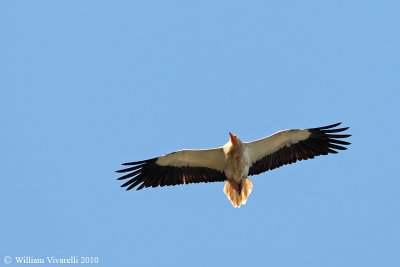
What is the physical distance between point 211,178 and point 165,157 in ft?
3.39

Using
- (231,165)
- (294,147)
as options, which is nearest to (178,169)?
(231,165)

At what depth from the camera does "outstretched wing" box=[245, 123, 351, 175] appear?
14586 mm

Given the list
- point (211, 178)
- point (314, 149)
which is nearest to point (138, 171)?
point (211, 178)

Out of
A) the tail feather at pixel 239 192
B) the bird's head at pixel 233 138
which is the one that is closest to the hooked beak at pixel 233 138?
the bird's head at pixel 233 138

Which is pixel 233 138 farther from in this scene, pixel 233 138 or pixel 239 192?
pixel 239 192

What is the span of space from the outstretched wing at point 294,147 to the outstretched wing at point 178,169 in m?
0.72

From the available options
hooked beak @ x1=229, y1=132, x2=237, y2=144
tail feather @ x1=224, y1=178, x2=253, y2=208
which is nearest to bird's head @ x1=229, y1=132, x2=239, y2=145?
hooked beak @ x1=229, y1=132, x2=237, y2=144

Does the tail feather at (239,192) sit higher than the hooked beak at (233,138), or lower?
lower

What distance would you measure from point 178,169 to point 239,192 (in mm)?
1313

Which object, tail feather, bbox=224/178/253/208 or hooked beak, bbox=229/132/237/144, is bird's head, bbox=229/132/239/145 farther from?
tail feather, bbox=224/178/253/208

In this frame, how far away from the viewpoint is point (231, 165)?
46.7 feet

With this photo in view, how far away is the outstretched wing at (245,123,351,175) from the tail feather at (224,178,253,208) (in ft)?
1.35

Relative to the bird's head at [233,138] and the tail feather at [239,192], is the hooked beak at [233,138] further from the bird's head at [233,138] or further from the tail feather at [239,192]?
the tail feather at [239,192]

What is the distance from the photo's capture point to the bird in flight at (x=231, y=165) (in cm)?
1435
